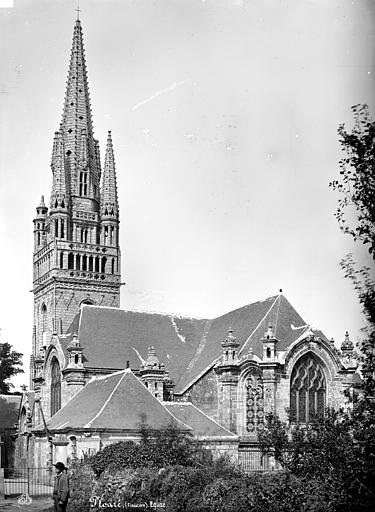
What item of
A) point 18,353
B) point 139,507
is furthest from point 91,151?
point 139,507

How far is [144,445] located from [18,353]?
1838 inches

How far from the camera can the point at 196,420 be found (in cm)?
3984

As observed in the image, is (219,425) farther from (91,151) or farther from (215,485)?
(91,151)

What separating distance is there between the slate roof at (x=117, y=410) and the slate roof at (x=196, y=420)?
2.25 m

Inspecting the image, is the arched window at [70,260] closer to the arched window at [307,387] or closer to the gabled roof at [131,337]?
the gabled roof at [131,337]

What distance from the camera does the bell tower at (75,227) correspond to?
212 feet

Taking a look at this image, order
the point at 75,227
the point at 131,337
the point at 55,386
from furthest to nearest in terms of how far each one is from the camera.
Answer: the point at 75,227 < the point at 131,337 < the point at 55,386

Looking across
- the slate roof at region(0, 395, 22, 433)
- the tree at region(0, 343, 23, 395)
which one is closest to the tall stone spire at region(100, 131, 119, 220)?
the tree at region(0, 343, 23, 395)

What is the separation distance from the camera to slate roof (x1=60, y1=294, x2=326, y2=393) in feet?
143

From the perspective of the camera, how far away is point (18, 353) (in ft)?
240

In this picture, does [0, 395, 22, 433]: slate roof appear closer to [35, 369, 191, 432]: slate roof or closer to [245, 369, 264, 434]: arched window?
[35, 369, 191, 432]: slate roof

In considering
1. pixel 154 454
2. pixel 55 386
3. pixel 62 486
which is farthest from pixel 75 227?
pixel 62 486

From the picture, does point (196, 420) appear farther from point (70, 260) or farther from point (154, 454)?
point (70, 260)

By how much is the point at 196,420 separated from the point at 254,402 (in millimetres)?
3472
